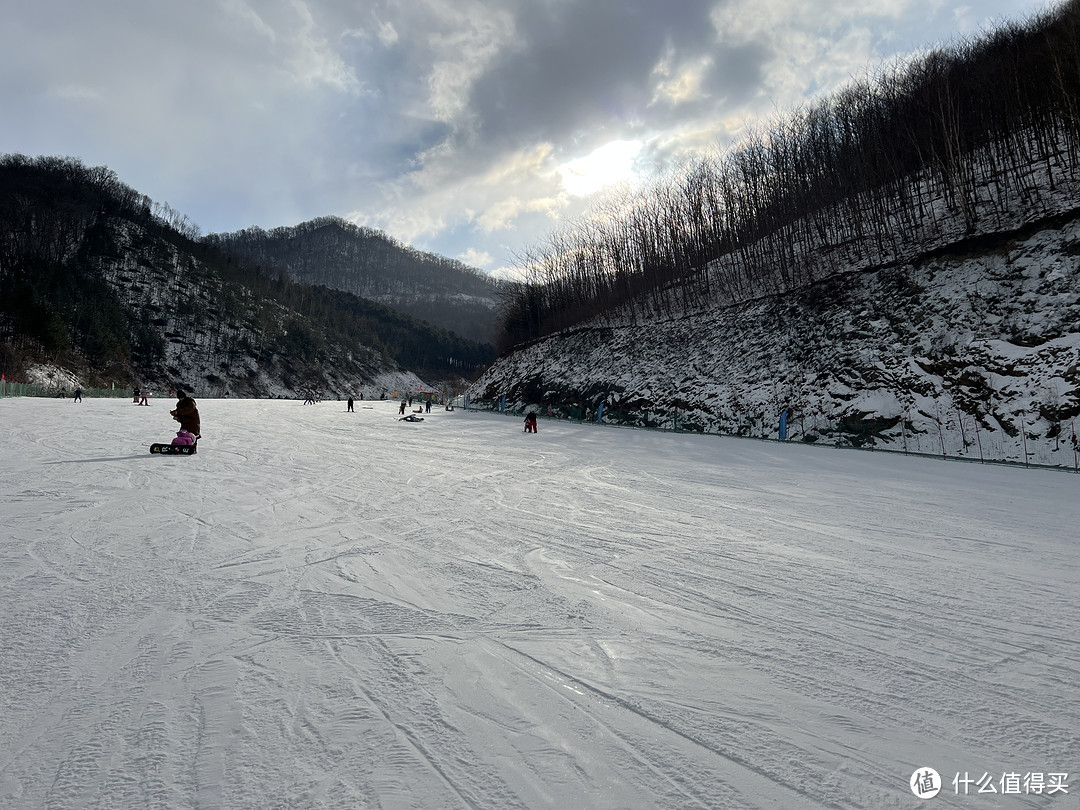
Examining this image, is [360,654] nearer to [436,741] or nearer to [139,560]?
[436,741]

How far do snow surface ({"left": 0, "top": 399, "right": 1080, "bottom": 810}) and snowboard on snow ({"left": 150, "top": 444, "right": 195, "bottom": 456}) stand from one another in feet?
16.3

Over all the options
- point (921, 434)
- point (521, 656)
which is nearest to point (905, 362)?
point (921, 434)

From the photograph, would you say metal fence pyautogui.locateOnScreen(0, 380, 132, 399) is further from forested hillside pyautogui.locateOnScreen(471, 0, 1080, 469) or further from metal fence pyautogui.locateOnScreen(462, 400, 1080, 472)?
metal fence pyautogui.locateOnScreen(462, 400, 1080, 472)

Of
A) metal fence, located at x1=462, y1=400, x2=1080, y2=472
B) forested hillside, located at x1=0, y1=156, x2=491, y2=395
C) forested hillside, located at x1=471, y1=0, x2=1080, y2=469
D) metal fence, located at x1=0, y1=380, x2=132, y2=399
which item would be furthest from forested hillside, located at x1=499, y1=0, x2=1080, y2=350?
forested hillside, located at x1=0, y1=156, x2=491, y2=395

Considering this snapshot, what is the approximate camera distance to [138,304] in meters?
91.9

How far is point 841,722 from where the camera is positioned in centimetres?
229

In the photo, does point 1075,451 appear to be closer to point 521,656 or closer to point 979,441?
point 979,441

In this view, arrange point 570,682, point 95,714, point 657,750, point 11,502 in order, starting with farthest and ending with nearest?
point 11,502, point 570,682, point 95,714, point 657,750

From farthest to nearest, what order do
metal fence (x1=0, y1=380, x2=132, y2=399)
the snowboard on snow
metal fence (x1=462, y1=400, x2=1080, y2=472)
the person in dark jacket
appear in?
metal fence (x1=0, y1=380, x2=132, y2=399) < metal fence (x1=462, y1=400, x2=1080, y2=472) < the person in dark jacket < the snowboard on snow

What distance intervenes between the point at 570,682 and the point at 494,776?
770 millimetres

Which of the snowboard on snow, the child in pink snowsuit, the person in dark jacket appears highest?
the person in dark jacket

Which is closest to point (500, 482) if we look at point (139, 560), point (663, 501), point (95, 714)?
point (663, 501)

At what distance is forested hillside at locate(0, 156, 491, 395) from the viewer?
72.6 metres

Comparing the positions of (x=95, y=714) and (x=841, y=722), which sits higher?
(x=95, y=714)
